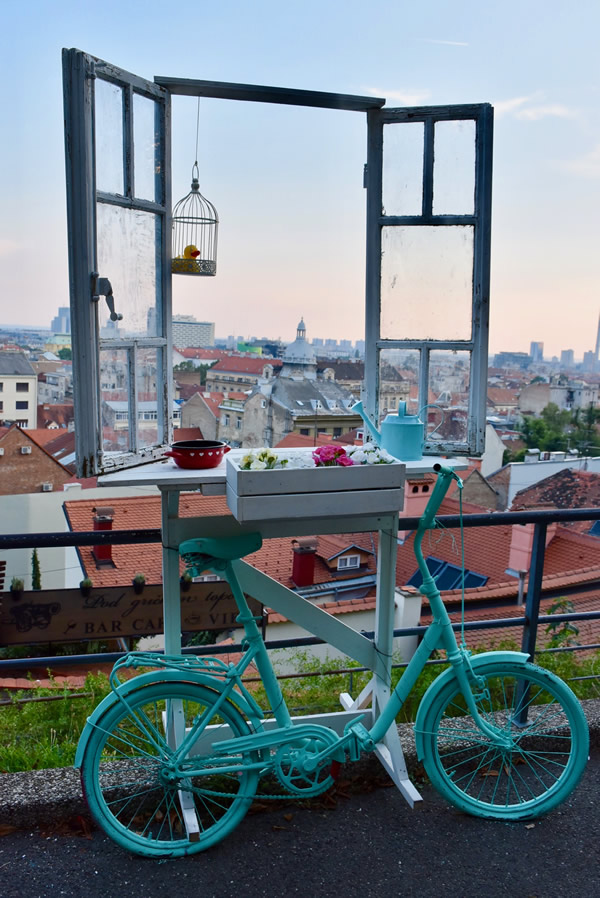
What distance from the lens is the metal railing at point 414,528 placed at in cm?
210

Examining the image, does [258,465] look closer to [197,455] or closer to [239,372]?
[197,455]

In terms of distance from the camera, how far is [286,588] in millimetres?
2102

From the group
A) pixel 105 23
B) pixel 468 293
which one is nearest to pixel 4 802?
pixel 468 293

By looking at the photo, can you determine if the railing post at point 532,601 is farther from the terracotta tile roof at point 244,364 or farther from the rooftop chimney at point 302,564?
the rooftop chimney at point 302,564

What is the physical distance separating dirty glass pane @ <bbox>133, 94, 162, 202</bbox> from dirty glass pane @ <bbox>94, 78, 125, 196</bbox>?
6 centimetres

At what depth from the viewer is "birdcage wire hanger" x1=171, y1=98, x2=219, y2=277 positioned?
91.9 inches

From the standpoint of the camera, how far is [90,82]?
6.39 ft

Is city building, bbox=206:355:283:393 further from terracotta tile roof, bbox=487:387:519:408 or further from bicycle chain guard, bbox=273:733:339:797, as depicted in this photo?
bicycle chain guard, bbox=273:733:339:797

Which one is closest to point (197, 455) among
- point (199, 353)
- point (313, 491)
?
point (313, 491)

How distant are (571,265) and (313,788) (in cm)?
2405

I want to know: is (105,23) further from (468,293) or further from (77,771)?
(77,771)

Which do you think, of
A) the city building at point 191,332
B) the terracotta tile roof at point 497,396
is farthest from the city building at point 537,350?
the city building at point 191,332

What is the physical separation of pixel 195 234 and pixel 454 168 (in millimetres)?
839

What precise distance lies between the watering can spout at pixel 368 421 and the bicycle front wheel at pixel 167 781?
2.82 ft
